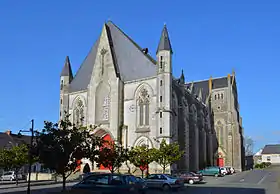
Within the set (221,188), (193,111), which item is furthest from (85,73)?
(221,188)

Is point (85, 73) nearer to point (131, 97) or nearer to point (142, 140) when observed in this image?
point (131, 97)

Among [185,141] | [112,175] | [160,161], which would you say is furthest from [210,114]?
[112,175]

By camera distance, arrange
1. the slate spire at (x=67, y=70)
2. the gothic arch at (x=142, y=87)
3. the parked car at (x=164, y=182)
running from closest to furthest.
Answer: the parked car at (x=164, y=182) → the gothic arch at (x=142, y=87) → the slate spire at (x=67, y=70)

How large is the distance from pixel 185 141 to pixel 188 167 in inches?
165

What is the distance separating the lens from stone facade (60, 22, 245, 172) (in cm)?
4544

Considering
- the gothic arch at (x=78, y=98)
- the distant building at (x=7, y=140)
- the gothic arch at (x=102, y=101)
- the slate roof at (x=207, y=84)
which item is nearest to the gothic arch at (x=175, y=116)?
the gothic arch at (x=102, y=101)

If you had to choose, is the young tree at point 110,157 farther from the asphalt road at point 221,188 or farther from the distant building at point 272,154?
the distant building at point 272,154

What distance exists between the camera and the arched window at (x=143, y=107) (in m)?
47.0

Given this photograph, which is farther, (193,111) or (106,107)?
(193,111)

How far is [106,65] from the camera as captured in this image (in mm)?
51406

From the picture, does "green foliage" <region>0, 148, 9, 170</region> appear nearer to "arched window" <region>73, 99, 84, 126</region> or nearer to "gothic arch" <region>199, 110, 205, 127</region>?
"arched window" <region>73, 99, 84, 126</region>

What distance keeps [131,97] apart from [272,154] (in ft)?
311

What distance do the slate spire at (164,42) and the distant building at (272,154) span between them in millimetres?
93631

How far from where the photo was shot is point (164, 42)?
47312 mm
